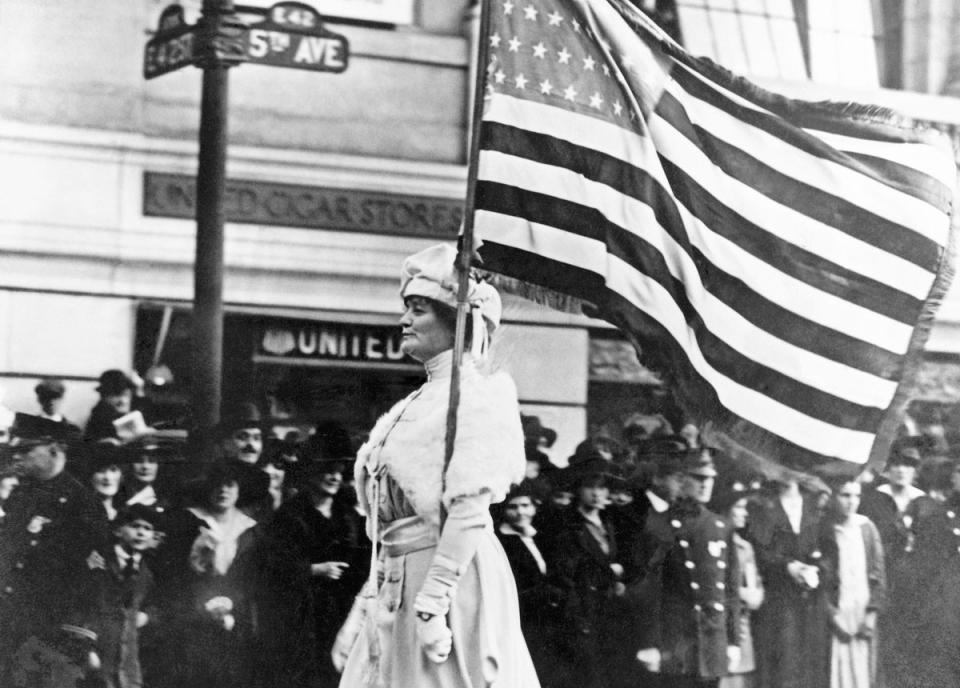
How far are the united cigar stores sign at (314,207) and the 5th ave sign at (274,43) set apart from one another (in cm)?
39

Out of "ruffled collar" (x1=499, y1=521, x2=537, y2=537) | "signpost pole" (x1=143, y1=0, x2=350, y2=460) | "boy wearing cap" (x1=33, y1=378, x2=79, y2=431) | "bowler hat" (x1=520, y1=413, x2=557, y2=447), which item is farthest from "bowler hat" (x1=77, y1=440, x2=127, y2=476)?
"bowler hat" (x1=520, y1=413, x2=557, y2=447)

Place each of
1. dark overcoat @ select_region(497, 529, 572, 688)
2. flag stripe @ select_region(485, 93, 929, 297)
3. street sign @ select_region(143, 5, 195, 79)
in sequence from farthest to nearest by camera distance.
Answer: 1. dark overcoat @ select_region(497, 529, 572, 688)
2. street sign @ select_region(143, 5, 195, 79)
3. flag stripe @ select_region(485, 93, 929, 297)

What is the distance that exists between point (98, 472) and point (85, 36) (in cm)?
144

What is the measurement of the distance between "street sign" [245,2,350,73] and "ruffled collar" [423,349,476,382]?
5.22ft

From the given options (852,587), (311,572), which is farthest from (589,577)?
(852,587)

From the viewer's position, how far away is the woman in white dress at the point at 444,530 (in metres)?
4.17

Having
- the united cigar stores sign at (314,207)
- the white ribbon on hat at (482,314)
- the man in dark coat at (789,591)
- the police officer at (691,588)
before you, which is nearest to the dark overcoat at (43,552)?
the united cigar stores sign at (314,207)

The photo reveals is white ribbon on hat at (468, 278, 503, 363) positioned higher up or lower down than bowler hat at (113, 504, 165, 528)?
higher up

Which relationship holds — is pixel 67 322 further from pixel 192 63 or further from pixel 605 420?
pixel 605 420

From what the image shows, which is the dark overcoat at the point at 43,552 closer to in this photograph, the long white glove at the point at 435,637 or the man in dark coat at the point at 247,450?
the man in dark coat at the point at 247,450

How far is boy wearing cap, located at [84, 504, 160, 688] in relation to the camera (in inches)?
209

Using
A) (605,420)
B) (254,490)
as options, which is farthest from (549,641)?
(254,490)

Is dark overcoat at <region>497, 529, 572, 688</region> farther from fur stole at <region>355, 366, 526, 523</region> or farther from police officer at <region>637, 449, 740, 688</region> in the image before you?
fur stole at <region>355, 366, 526, 523</region>

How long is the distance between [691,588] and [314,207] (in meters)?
2.01
